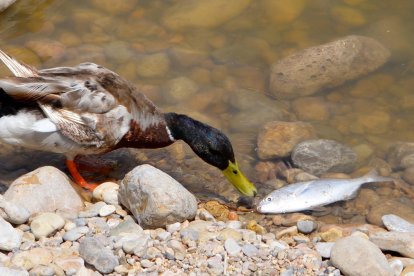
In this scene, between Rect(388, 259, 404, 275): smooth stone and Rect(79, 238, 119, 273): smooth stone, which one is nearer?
Rect(79, 238, 119, 273): smooth stone

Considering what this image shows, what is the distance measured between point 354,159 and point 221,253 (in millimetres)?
2195

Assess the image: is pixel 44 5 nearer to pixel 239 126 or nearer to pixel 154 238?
pixel 239 126

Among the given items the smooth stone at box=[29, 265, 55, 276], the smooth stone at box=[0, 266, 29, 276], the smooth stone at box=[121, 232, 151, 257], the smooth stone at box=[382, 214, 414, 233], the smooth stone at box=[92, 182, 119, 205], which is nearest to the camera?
the smooth stone at box=[0, 266, 29, 276]

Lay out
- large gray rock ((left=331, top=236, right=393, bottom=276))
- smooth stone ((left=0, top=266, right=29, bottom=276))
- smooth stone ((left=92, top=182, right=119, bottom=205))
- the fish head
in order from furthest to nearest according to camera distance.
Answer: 1. the fish head
2. smooth stone ((left=92, top=182, right=119, bottom=205))
3. large gray rock ((left=331, top=236, right=393, bottom=276))
4. smooth stone ((left=0, top=266, right=29, bottom=276))

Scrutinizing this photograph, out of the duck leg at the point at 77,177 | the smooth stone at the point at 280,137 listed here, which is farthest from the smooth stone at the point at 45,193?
the smooth stone at the point at 280,137

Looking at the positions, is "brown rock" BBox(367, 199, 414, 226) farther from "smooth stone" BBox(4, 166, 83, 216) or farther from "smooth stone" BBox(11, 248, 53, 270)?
"smooth stone" BBox(11, 248, 53, 270)

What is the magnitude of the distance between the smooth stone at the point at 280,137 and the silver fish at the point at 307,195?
2.34 feet

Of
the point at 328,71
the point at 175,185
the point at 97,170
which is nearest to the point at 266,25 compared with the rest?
the point at 328,71

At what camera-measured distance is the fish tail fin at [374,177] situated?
18.6ft

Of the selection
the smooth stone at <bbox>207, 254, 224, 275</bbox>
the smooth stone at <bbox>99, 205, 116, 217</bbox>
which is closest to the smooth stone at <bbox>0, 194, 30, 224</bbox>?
the smooth stone at <bbox>99, 205, 116, 217</bbox>

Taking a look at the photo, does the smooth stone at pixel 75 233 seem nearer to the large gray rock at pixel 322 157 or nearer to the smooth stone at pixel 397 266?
the smooth stone at pixel 397 266

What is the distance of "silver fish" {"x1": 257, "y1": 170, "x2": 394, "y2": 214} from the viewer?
5320 mm

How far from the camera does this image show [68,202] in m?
4.99

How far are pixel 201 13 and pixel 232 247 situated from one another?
4044 mm
